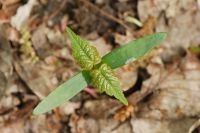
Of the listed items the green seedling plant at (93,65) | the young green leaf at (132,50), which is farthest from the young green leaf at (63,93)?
the young green leaf at (132,50)


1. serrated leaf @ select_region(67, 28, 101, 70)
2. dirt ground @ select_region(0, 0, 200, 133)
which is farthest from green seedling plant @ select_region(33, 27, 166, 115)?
dirt ground @ select_region(0, 0, 200, 133)

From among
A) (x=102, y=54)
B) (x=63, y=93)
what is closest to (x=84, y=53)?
(x=63, y=93)

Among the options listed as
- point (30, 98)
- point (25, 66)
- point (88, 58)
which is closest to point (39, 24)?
point (25, 66)

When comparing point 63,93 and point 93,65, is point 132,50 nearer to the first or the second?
point 93,65

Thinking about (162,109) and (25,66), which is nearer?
(162,109)

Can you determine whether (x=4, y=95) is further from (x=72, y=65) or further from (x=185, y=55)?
(x=185, y=55)
